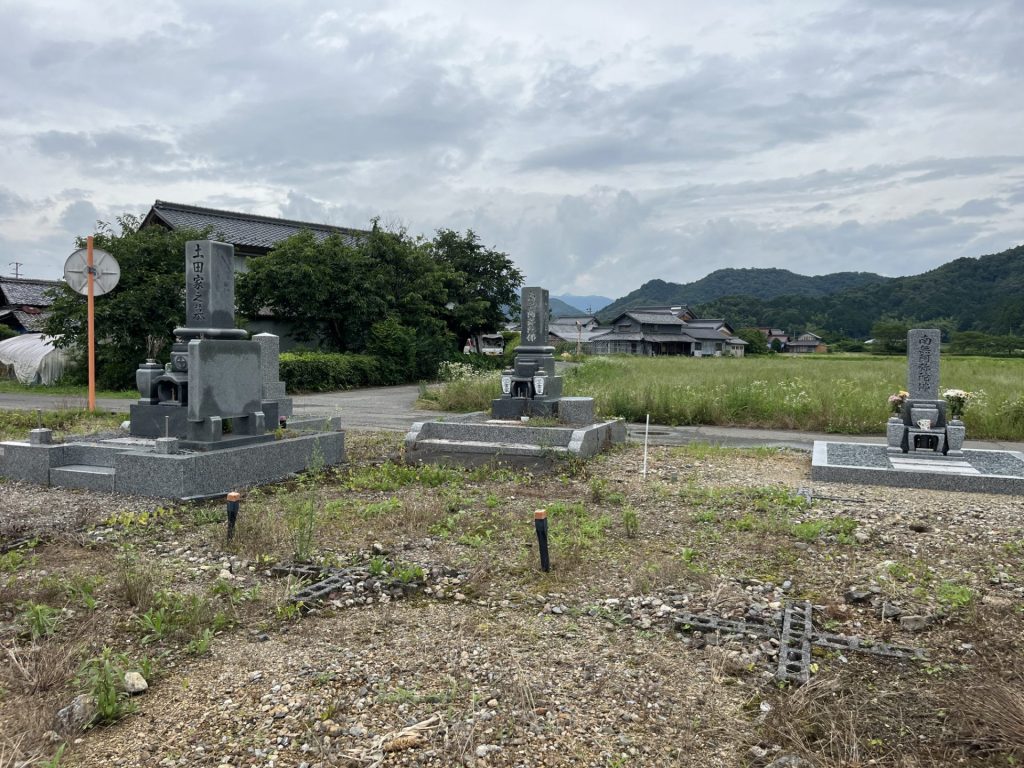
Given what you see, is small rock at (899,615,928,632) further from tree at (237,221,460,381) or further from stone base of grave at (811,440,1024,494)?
tree at (237,221,460,381)

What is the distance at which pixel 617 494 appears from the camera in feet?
23.7

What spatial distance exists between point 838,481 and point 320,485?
5782mm

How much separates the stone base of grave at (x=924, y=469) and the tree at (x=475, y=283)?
77.2 feet

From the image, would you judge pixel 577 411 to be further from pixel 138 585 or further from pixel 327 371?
pixel 327 371

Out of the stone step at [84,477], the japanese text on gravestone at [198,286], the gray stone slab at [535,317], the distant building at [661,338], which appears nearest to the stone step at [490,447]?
the gray stone slab at [535,317]

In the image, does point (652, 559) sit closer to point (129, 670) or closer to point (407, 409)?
point (129, 670)

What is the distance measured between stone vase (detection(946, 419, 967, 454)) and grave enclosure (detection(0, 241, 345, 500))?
7.81 meters

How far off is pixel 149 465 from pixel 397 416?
895cm

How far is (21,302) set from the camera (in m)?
36.0

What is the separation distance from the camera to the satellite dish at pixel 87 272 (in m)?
10.4

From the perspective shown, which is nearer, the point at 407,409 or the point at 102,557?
the point at 102,557

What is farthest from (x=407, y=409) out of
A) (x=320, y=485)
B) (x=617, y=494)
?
(x=617, y=494)

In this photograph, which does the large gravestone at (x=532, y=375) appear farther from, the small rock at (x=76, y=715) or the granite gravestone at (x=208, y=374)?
the small rock at (x=76, y=715)

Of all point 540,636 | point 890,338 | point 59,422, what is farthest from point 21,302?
point 890,338
